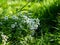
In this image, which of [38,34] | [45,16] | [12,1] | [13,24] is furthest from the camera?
[12,1]

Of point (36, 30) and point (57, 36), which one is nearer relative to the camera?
point (57, 36)

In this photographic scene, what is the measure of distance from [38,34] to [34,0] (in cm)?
103

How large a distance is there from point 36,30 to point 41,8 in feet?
1.61

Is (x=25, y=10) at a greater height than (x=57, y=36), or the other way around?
(x=25, y=10)

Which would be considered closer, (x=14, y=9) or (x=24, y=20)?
(x=24, y=20)

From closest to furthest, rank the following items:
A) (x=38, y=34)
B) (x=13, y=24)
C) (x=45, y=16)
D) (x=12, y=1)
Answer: (x=13, y=24) < (x=38, y=34) < (x=45, y=16) < (x=12, y=1)

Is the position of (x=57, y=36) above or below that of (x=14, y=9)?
below

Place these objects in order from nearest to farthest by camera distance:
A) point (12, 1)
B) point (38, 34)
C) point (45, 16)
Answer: point (38, 34), point (45, 16), point (12, 1)

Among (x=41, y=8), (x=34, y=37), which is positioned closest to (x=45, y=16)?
(x=41, y=8)

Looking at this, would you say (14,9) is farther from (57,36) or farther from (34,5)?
(57,36)

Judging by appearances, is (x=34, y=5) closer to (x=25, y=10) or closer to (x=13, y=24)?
(x=25, y=10)

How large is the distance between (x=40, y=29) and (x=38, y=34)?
103 millimetres

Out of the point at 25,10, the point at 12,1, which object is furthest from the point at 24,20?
the point at 12,1

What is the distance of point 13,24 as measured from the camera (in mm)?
3750
